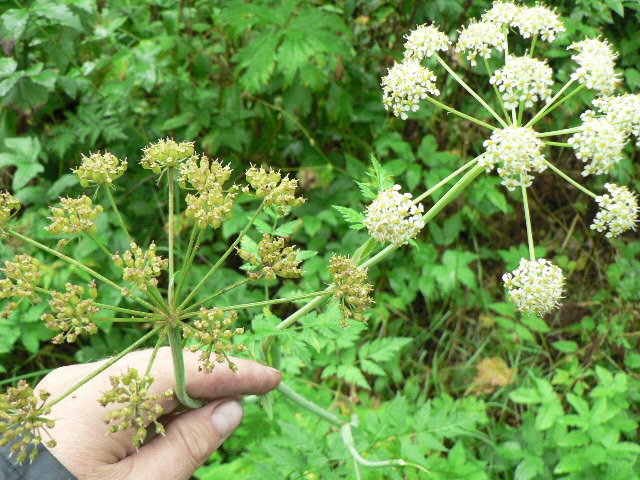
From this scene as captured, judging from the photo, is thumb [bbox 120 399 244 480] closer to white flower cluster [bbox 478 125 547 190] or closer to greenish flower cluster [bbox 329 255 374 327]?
greenish flower cluster [bbox 329 255 374 327]

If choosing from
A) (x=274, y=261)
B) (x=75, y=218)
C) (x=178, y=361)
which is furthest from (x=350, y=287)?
(x=75, y=218)

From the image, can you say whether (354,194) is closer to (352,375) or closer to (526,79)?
(352,375)

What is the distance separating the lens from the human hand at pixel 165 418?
2000mm

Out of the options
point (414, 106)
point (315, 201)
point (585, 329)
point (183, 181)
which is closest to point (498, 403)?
point (585, 329)

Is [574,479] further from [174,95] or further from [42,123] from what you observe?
[42,123]

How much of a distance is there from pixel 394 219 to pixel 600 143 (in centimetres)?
71

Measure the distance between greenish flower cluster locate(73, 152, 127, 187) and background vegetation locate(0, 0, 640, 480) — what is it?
182 cm

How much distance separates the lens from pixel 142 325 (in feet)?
15.2

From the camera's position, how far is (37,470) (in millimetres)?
1896

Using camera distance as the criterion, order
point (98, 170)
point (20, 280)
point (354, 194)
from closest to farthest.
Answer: point (20, 280), point (98, 170), point (354, 194)

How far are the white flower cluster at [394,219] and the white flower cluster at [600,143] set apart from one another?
0.56 meters

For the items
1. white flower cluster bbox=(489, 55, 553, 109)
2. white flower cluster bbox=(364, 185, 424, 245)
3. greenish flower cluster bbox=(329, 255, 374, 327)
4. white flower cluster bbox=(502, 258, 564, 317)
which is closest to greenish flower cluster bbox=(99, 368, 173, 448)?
greenish flower cluster bbox=(329, 255, 374, 327)

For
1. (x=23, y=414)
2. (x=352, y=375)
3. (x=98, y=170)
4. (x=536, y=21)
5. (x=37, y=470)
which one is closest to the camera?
(x=23, y=414)

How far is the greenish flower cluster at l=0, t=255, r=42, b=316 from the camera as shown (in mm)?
1527
